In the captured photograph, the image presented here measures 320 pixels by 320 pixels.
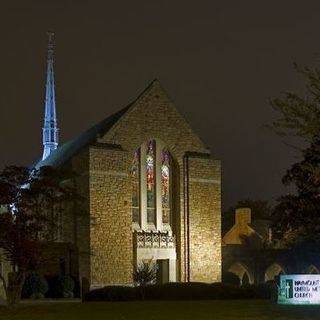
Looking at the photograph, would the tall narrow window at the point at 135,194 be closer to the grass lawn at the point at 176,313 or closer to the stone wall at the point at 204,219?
the stone wall at the point at 204,219

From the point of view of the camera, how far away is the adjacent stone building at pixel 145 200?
1927 inches

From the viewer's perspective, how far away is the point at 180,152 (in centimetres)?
5353

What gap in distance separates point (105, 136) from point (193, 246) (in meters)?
8.91

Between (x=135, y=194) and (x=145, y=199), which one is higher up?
(x=135, y=194)

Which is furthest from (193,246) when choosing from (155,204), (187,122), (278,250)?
(278,250)

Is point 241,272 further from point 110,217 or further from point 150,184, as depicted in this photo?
point 110,217

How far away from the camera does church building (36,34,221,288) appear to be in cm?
4897

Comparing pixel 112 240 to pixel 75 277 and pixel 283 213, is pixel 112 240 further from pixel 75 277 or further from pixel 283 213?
pixel 283 213

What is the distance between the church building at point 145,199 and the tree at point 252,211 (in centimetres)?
5116

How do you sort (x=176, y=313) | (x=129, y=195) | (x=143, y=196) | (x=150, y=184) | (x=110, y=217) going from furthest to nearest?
(x=150, y=184) < (x=143, y=196) < (x=129, y=195) < (x=110, y=217) < (x=176, y=313)

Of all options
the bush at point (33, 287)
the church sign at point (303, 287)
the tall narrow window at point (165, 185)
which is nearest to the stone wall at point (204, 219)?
the tall narrow window at point (165, 185)

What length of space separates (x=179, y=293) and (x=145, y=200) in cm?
1087

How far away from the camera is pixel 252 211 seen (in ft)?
367

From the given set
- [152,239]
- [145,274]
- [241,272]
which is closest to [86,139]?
[152,239]
